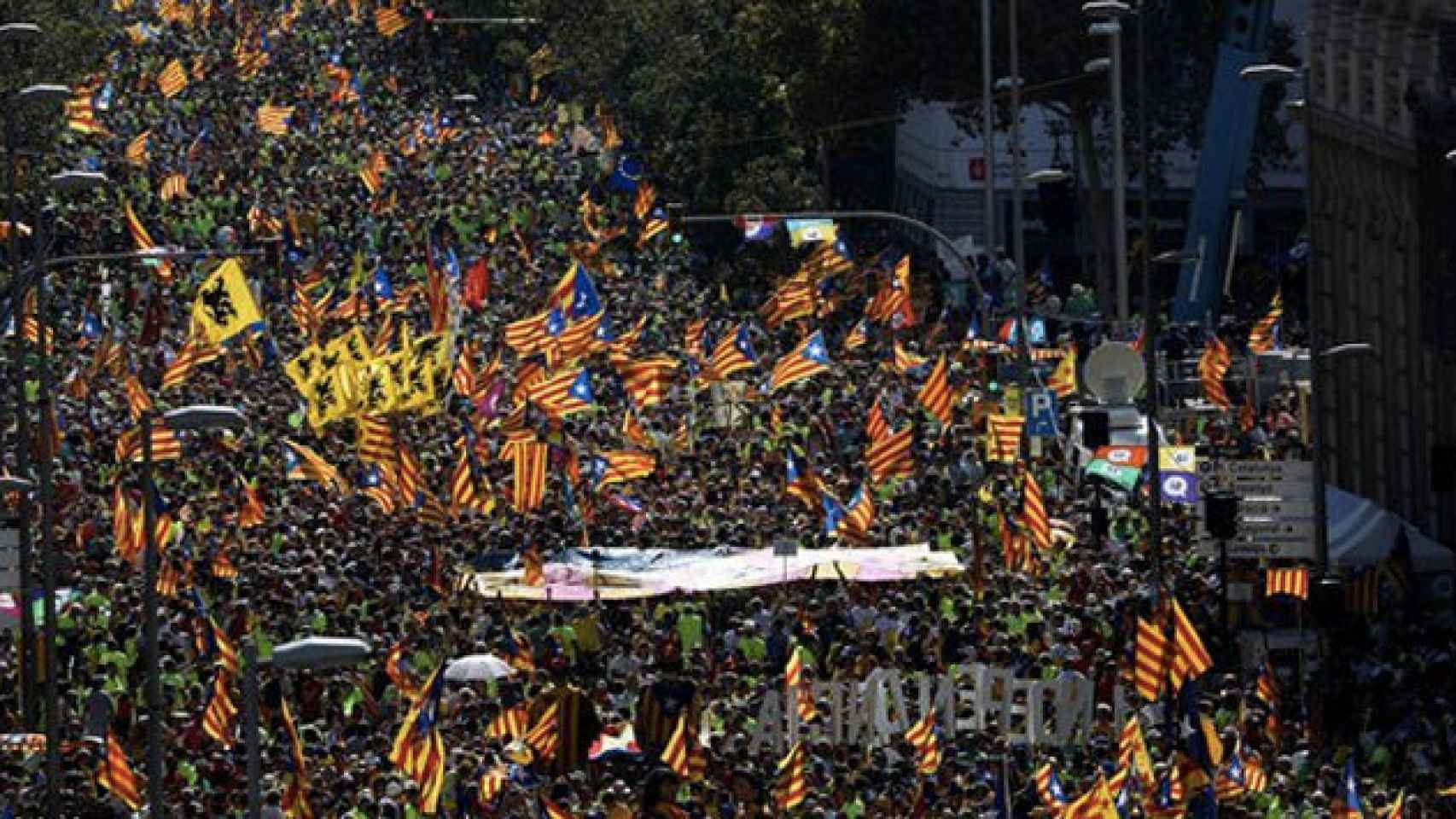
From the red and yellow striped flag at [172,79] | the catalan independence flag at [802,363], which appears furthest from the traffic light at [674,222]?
the catalan independence flag at [802,363]

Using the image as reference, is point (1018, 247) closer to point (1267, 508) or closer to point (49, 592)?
point (1267, 508)

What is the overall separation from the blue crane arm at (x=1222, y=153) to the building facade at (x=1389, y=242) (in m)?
8.19

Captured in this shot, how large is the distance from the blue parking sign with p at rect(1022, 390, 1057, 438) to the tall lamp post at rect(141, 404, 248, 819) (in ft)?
61.0

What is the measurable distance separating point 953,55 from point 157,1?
122 feet

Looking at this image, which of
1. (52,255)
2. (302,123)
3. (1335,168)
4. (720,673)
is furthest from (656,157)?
(720,673)

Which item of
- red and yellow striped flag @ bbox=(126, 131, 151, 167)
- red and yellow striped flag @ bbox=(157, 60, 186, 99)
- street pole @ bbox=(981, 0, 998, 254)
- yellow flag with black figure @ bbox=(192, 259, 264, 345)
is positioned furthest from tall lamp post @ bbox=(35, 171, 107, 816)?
red and yellow striped flag @ bbox=(157, 60, 186, 99)

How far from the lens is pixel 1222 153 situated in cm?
8369

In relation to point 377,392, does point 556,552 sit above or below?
below

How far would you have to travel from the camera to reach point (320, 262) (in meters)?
79.9

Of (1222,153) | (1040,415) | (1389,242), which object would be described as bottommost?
(1040,415)

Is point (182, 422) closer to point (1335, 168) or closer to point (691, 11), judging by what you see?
point (1335, 168)

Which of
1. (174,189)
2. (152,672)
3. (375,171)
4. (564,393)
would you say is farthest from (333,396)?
(375,171)

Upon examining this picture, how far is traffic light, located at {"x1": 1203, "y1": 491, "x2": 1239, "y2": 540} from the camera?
49.9 metres

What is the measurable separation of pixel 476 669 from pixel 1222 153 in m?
38.6
